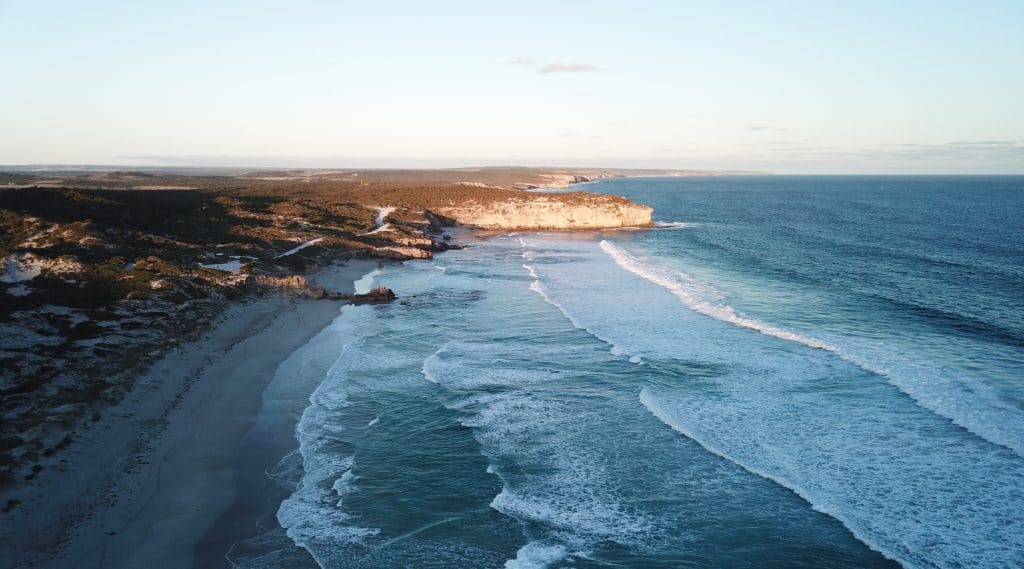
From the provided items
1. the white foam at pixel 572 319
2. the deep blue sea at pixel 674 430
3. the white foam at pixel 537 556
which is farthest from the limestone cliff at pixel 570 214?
the white foam at pixel 537 556

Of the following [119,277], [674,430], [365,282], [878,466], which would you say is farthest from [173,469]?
[365,282]

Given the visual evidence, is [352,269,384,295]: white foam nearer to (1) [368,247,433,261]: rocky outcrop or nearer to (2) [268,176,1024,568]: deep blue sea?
(2) [268,176,1024,568]: deep blue sea

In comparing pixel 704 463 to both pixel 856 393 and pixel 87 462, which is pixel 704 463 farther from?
pixel 87 462

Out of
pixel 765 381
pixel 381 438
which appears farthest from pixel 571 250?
pixel 381 438

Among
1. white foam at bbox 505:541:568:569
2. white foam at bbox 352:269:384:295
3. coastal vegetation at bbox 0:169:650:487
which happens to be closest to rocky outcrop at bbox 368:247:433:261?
coastal vegetation at bbox 0:169:650:487

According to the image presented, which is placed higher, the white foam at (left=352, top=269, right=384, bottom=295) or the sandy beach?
the white foam at (left=352, top=269, right=384, bottom=295)

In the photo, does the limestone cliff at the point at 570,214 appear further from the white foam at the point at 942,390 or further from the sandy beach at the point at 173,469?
the sandy beach at the point at 173,469

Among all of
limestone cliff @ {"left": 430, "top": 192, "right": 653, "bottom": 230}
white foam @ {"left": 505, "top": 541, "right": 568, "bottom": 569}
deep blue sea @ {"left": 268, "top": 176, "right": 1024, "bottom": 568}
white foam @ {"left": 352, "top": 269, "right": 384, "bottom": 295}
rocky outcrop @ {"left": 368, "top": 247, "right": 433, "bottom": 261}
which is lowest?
white foam @ {"left": 505, "top": 541, "right": 568, "bottom": 569}
